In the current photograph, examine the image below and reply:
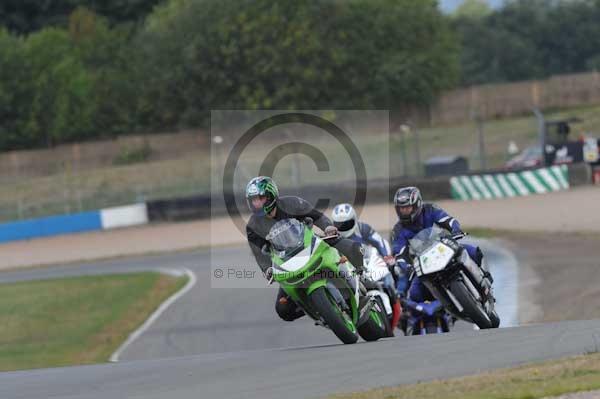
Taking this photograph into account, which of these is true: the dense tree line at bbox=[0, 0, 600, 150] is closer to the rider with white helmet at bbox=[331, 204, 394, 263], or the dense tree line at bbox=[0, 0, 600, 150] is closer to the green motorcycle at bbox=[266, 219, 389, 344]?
the rider with white helmet at bbox=[331, 204, 394, 263]

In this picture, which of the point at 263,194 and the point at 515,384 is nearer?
the point at 515,384

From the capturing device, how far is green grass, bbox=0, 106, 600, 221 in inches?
1350

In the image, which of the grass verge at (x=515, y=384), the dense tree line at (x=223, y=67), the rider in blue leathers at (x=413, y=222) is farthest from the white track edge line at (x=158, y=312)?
the dense tree line at (x=223, y=67)

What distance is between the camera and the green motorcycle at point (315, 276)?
958 centimetres

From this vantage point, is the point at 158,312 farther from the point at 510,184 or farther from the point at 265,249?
the point at 510,184

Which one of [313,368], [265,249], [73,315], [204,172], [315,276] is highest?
[204,172]

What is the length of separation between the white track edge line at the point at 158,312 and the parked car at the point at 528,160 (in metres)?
13.5

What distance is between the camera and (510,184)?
31844 millimetres

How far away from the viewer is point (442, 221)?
36.7 ft

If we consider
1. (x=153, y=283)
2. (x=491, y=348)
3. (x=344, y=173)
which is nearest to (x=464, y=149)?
(x=344, y=173)

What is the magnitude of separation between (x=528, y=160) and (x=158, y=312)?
1828 cm

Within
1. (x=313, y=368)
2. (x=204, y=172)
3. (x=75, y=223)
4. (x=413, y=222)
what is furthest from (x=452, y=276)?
(x=204, y=172)

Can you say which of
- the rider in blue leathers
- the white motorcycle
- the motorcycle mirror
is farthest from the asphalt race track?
the rider in blue leathers

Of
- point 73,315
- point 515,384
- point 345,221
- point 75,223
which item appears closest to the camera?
point 515,384
